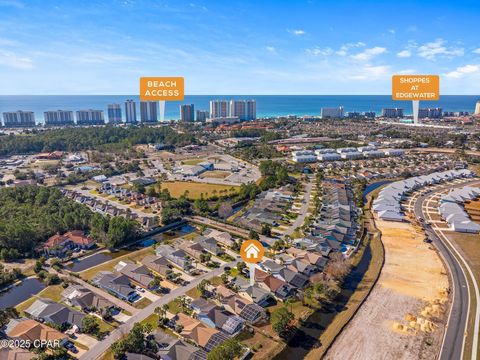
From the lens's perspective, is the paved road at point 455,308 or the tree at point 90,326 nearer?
the paved road at point 455,308

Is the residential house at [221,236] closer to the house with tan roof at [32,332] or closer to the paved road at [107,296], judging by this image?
the paved road at [107,296]

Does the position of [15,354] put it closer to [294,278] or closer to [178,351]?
[178,351]

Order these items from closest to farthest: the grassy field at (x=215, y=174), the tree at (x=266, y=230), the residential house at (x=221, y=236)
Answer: the residential house at (x=221, y=236) < the tree at (x=266, y=230) < the grassy field at (x=215, y=174)

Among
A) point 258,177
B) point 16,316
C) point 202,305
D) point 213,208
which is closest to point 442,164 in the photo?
point 258,177

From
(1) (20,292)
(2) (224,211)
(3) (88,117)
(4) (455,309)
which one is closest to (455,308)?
(4) (455,309)

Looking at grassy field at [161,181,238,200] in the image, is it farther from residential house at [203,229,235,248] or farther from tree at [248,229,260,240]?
tree at [248,229,260,240]

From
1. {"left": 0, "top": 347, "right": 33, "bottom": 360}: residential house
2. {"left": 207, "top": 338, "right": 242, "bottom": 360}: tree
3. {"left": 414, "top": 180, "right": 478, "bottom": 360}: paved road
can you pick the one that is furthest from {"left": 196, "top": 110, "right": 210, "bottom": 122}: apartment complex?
{"left": 207, "top": 338, "right": 242, "bottom": 360}: tree

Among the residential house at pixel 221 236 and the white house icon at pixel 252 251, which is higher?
the white house icon at pixel 252 251

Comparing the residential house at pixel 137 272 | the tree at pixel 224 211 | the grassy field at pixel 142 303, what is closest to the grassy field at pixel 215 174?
the tree at pixel 224 211
